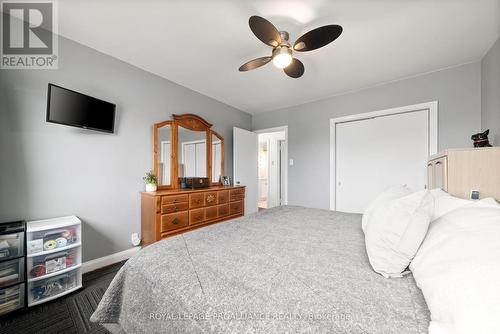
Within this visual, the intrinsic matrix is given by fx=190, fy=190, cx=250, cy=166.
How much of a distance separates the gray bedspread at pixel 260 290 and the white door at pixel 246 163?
2.57 meters

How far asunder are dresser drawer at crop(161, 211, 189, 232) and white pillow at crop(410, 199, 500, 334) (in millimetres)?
2290

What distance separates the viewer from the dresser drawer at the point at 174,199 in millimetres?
2303

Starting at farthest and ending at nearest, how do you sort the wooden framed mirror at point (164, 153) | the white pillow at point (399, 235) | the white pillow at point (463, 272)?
the wooden framed mirror at point (164, 153) < the white pillow at point (399, 235) < the white pillow at point (463, 272)

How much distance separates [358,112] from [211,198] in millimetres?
2746

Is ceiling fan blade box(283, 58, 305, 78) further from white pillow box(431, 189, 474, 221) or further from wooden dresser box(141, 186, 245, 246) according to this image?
wooden dresser box(141, 186, 245, 246)

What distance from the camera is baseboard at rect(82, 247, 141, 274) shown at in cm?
205

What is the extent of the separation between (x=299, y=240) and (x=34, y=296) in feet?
7.17

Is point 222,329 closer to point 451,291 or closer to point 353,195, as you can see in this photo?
point 451,291

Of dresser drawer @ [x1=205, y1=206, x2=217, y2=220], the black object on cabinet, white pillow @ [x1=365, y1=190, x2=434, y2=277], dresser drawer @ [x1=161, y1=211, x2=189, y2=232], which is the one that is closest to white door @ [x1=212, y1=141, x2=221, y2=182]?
dresser drawer @ [x1=205, y1=206, x2=217, y2=220]

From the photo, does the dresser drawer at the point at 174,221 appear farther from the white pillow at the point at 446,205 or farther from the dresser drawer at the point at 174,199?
the white pillow at the point at 446,205

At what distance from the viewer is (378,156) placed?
2988 millimetres

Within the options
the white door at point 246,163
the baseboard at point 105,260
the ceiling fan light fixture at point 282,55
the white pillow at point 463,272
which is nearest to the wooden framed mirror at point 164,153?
the baseboard at point 105,260

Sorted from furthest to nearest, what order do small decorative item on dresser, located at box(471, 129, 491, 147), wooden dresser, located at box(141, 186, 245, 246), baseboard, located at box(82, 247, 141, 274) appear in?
wooden dresser, located at box(141, 186, 245, 246)
baseboard, located at box(82, 247, 141, 274)
small decorative item on dresser, located at box(471, 129, 491, 147)

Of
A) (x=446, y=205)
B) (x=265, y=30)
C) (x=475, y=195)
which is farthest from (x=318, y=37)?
(x=475, y=195)
